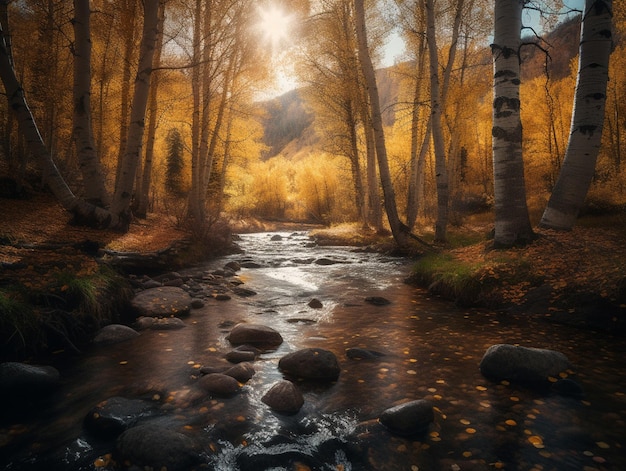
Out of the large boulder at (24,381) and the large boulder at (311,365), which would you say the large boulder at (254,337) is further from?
the large boulder at (24,381)

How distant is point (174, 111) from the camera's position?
15.1 metres

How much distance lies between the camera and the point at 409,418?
8.64ft

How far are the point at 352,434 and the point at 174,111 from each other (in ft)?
51.6

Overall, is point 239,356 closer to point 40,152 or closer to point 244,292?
point 244,292

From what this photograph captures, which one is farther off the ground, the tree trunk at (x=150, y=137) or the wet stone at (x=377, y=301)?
the tree trunk at (x=150, y=137)

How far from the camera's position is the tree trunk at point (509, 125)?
6160 mm

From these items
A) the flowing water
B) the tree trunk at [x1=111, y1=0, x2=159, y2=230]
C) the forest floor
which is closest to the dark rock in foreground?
the flowing water

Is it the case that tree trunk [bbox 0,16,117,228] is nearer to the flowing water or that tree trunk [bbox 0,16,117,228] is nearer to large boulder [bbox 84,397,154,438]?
the flowing water

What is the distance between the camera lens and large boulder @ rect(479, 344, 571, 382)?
10.8 ft

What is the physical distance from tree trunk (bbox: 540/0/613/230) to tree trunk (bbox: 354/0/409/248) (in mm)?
4399

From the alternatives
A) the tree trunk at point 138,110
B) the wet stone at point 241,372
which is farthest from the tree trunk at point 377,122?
the wet stone at point 241,372

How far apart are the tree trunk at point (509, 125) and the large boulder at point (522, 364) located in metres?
3.48

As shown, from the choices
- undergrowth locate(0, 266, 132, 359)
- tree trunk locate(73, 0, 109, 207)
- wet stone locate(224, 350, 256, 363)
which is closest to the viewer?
undergrowth locate(0, 266, 132, 359)

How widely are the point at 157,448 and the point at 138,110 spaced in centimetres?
809
